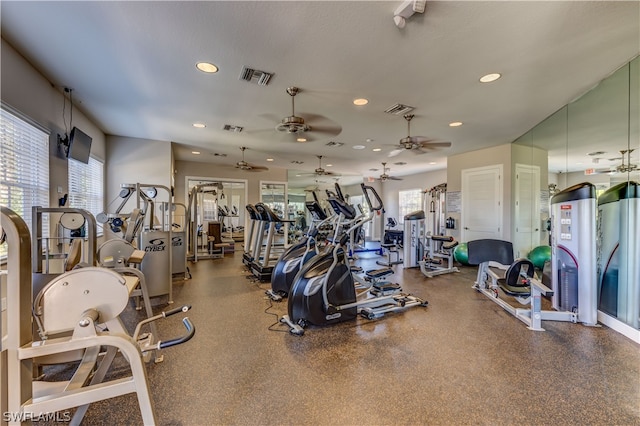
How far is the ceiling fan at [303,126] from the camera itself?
127 inches

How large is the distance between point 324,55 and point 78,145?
364 cm

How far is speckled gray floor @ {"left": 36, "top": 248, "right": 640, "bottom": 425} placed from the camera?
1774 millimetres

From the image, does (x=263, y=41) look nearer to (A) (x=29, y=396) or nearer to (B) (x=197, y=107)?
(B) (x=197, y=107)

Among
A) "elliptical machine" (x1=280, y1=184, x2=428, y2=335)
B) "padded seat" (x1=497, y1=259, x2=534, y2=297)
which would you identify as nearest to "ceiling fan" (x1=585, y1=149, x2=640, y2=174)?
"padded seat" (x1=497, y1=259, x2=534, y2=297)

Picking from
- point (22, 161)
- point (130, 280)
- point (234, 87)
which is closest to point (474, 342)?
point (130, 280)

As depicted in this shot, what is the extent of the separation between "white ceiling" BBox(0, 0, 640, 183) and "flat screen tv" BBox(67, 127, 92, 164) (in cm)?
47

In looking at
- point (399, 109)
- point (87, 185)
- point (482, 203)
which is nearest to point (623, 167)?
point (399, 109)

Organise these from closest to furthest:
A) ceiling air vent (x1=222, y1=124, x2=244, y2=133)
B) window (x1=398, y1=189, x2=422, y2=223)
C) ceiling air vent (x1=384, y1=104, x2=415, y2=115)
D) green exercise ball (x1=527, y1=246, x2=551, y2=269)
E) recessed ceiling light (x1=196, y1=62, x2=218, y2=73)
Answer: recessed ceiling light (x1=196, y1=62, x2=218, y2=73) → ceiling air vent (x1=384, y1=104, x2=415, y2=115) → ceiling air vent (x1=222, y1=124, x2=244, y2=133) → green exercise ball (x1=527, y1=246, x2=551, y2=269) → window (x1=398, y1=189, x2=422, y2=223)

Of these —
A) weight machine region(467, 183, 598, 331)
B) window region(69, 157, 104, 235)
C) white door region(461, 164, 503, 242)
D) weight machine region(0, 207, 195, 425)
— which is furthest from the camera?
white door region(461, 164, 503, 242)

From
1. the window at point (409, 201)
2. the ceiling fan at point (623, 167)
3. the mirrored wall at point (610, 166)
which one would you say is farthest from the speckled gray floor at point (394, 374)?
the window at point (409, 201)

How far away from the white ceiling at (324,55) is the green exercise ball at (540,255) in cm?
251

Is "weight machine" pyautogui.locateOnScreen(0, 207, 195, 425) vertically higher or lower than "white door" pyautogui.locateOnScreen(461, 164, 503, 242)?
lower

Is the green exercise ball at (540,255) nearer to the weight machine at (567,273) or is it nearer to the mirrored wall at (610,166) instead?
the mirrored wall at (610,166)

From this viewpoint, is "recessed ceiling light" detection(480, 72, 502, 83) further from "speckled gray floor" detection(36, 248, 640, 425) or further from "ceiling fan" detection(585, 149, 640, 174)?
"speckled gray floor" detection(36, 248, 640, 425)
